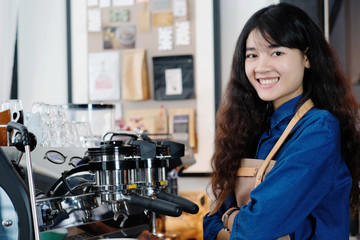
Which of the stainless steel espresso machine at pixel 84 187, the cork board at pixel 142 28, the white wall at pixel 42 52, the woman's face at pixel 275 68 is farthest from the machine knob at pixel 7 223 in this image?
the white wall at pixel 42 52

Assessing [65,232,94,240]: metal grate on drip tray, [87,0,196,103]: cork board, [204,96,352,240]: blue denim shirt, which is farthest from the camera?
[87,0,196,103]: cork board

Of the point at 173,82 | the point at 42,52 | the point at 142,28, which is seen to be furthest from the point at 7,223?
the point at 42,52

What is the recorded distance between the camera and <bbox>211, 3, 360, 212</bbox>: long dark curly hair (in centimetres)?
133

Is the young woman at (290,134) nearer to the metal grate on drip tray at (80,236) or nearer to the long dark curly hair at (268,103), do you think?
the long dark curly hair at (268,103)

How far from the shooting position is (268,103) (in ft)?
5.00

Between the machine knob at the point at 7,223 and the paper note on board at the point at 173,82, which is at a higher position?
the paper note on board at the point at 173,82

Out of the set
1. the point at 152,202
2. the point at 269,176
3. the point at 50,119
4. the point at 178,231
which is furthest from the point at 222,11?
the point at 152,202

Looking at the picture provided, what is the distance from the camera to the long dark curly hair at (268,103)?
1.33 metres

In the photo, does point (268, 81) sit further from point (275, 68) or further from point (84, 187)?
point (84, 187)

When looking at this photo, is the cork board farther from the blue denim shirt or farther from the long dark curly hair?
the blue denim shirt

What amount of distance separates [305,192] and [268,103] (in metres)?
0.45

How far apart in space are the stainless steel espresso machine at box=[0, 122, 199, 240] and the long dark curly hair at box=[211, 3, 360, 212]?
361 mm

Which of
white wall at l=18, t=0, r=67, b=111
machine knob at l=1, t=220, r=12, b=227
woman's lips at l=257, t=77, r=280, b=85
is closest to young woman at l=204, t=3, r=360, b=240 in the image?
woman's lips at l=257, t=77, r=280, b=85

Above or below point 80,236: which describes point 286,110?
above
